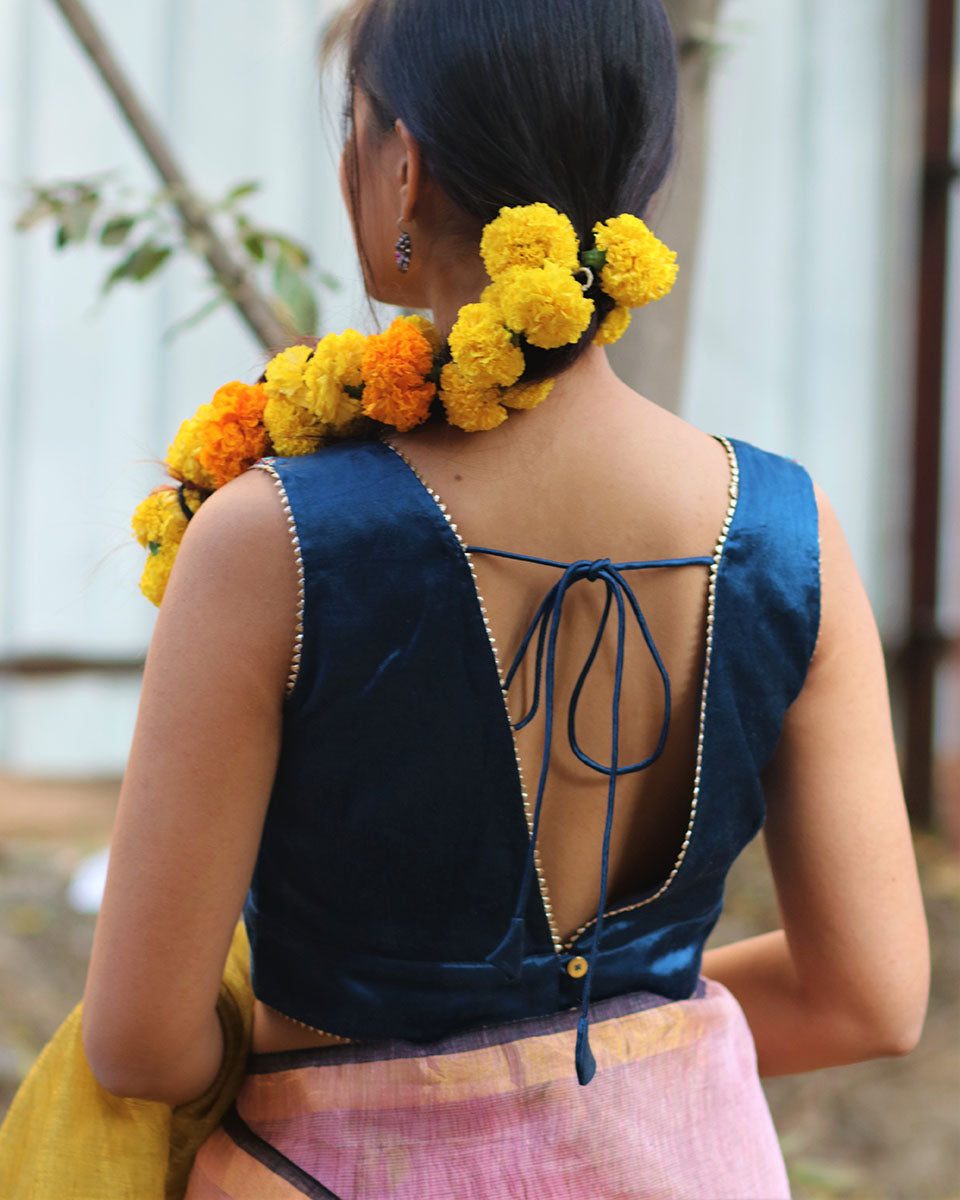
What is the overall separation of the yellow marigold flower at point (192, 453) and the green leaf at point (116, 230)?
59cm

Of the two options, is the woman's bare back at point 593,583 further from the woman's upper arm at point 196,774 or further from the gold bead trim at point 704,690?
the woman's upper arm at point 196,774

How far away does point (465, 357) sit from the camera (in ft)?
2.44

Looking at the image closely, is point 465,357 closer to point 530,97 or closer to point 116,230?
point 530,97

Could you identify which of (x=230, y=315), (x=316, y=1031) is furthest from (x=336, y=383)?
(x=230, y=315)

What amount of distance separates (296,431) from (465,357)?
15 centimetres

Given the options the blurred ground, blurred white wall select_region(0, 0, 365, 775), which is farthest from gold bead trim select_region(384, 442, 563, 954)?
blurred white wall select_region(0, 0, 365, 775)

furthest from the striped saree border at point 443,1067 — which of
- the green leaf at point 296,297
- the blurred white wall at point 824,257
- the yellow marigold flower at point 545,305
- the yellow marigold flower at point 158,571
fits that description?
the blurred white wall at point 824,257

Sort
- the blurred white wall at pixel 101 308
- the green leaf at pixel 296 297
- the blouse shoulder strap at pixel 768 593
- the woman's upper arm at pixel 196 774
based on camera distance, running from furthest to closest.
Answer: the blurred white wall at pixel 101 308 < the green leaf at pixel 296 297 < the blouse shoulder strap at pixel 768 593 < the woman's upper arm at pixel 196 774

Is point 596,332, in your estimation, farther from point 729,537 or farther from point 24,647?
point 24,647

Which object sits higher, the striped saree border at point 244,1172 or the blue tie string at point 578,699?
the blue tie string at point 578,699

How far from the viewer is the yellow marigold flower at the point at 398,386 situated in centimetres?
76

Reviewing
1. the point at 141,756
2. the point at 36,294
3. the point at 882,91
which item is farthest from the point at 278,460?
the point at 882,91

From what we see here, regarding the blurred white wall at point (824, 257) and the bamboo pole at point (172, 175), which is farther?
the blurred white wall at point (824, 257)

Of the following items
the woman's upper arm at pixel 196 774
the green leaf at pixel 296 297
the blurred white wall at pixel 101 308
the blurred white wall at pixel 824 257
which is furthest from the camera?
the blurred white wall at pixel 824 257
